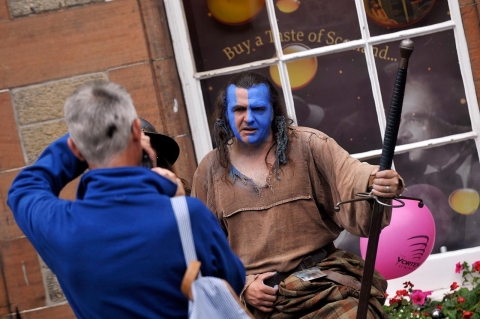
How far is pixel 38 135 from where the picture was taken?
4.53 m

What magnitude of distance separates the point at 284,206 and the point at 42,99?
1.74 m

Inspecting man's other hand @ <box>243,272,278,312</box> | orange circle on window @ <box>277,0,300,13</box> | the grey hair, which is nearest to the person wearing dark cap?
man's other hand @ <box>243,272,278,312</box>

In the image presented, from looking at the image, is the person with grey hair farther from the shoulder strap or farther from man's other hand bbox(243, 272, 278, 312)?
man's other hand bbox(243, 272, 278, 312)

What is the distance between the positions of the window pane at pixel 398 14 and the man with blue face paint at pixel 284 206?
1.34 meters

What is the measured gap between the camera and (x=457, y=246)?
4.74m

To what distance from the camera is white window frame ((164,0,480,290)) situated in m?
4.70

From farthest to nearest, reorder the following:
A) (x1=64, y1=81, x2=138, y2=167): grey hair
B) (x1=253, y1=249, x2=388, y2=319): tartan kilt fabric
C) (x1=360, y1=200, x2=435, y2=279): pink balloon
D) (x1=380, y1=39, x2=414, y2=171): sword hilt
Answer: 1. (x1=360, y1=200, x2=435, y2=279): pink balloon
2. (x1=253, y1=249, x2=388, y2=319): tartan kilt fabric
3. (x1=380, y1=39, x2=414, y2=171): sword hilt
4. (x1=64, y1=81, x2=138, y2=167): grey hair

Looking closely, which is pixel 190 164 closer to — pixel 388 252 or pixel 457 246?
pixel 388 252

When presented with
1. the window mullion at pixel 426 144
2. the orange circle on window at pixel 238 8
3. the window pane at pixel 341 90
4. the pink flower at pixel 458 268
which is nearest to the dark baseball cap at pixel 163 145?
the window pane at pixel 341 90

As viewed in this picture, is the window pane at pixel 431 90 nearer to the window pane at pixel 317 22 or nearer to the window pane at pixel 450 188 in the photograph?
the window pane at pixel 450 188

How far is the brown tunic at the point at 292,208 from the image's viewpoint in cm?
343

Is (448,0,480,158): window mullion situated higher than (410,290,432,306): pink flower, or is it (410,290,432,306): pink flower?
(448,0,480,158): window mullion

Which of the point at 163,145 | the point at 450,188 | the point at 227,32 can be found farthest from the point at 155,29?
the point at 450,188

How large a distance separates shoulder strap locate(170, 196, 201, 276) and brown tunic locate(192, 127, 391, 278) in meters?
1.29
